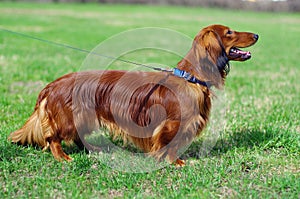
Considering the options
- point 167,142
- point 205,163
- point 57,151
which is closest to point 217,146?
point 205,163

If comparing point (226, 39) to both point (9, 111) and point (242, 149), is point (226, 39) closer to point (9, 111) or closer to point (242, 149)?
point (242, 149)

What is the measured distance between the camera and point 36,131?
3904 millimetres

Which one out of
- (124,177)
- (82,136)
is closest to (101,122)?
(82,136)

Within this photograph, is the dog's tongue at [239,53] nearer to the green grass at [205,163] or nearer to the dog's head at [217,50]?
the dog's head at [217,50]

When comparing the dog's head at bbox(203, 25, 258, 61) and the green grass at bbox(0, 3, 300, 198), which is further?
the dog's head at bbox(203, 25, 258, 61)

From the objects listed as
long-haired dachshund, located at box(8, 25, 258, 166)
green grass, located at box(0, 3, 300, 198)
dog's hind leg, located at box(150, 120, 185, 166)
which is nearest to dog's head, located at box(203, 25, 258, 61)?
long-haired dachshund, located at box(8, 25, 258, 166)

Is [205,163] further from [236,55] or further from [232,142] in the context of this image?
[236,55]

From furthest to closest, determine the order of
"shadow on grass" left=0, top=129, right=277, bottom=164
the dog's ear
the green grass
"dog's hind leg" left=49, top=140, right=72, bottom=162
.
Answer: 1. "shadow on grass" left=0, top=129, right=277, bottom=164
2. "dog's hind leg" left=49, top=140, right=72, bottom=162
3. the dog's ear
4. the green grass

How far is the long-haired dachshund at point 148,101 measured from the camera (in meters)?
3.64

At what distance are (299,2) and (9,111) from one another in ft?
115

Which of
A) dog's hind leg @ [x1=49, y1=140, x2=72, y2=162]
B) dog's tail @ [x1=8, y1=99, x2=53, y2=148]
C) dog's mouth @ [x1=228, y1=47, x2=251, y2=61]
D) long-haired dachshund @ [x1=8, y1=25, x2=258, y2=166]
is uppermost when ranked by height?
dog's mouth @ [x1=228, y1=47, x2=251, y2=61]

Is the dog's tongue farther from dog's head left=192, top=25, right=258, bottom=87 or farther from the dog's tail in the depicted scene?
the dog's tail

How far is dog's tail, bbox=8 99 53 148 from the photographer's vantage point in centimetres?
383

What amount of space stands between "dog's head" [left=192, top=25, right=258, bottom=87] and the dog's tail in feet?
4.90
